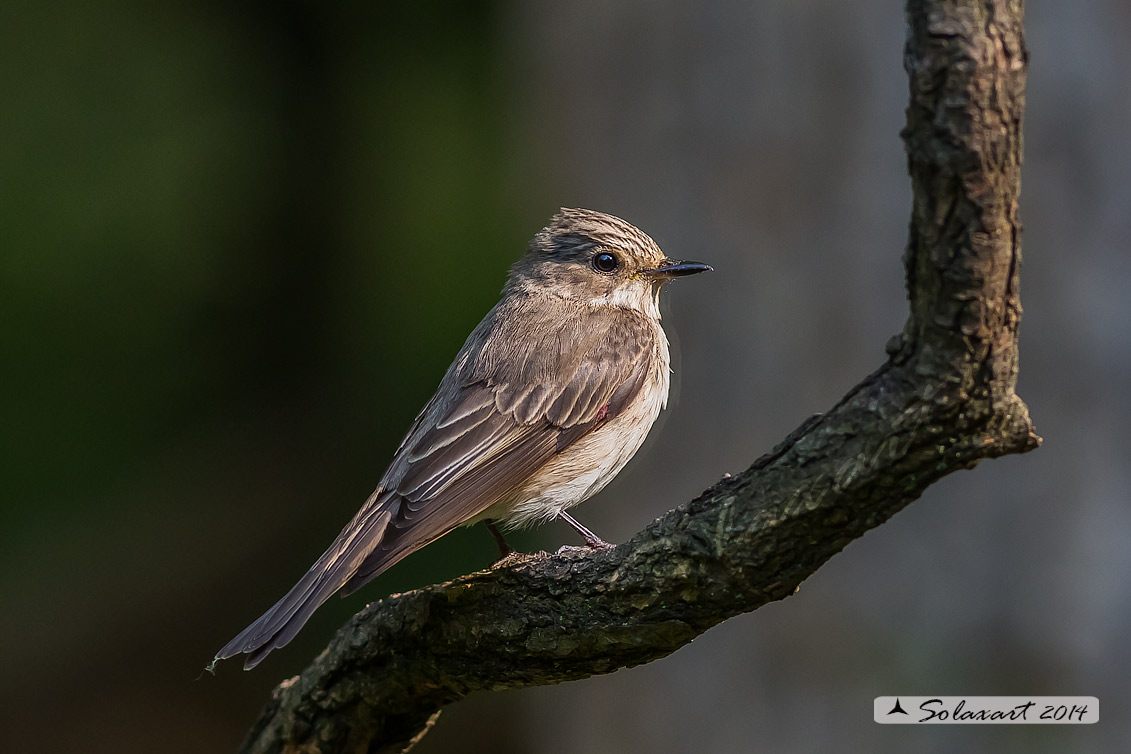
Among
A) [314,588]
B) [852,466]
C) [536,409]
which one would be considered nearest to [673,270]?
[536,409]

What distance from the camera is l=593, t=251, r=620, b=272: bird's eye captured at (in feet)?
14.1

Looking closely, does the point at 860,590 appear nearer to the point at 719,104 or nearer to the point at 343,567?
the point at 719,104

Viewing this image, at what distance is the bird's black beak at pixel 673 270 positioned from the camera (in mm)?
4188

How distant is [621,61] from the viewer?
19.5ft

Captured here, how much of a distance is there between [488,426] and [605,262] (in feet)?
3.12

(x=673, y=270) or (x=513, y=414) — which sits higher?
(x=673, y=270)

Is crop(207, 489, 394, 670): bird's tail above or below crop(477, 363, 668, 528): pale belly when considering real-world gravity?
below

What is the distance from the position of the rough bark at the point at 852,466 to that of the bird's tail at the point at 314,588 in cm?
25

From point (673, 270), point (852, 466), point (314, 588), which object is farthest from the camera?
point (673, 270)

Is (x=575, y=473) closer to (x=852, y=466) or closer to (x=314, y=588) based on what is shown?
(x=314, y=588)

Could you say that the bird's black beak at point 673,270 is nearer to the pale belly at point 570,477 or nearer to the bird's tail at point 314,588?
the pale belly at point 570,477

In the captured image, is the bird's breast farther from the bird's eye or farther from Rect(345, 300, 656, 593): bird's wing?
the bird's eye

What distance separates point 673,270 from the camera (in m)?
4.22

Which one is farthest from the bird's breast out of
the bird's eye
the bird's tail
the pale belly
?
the bird's eye
